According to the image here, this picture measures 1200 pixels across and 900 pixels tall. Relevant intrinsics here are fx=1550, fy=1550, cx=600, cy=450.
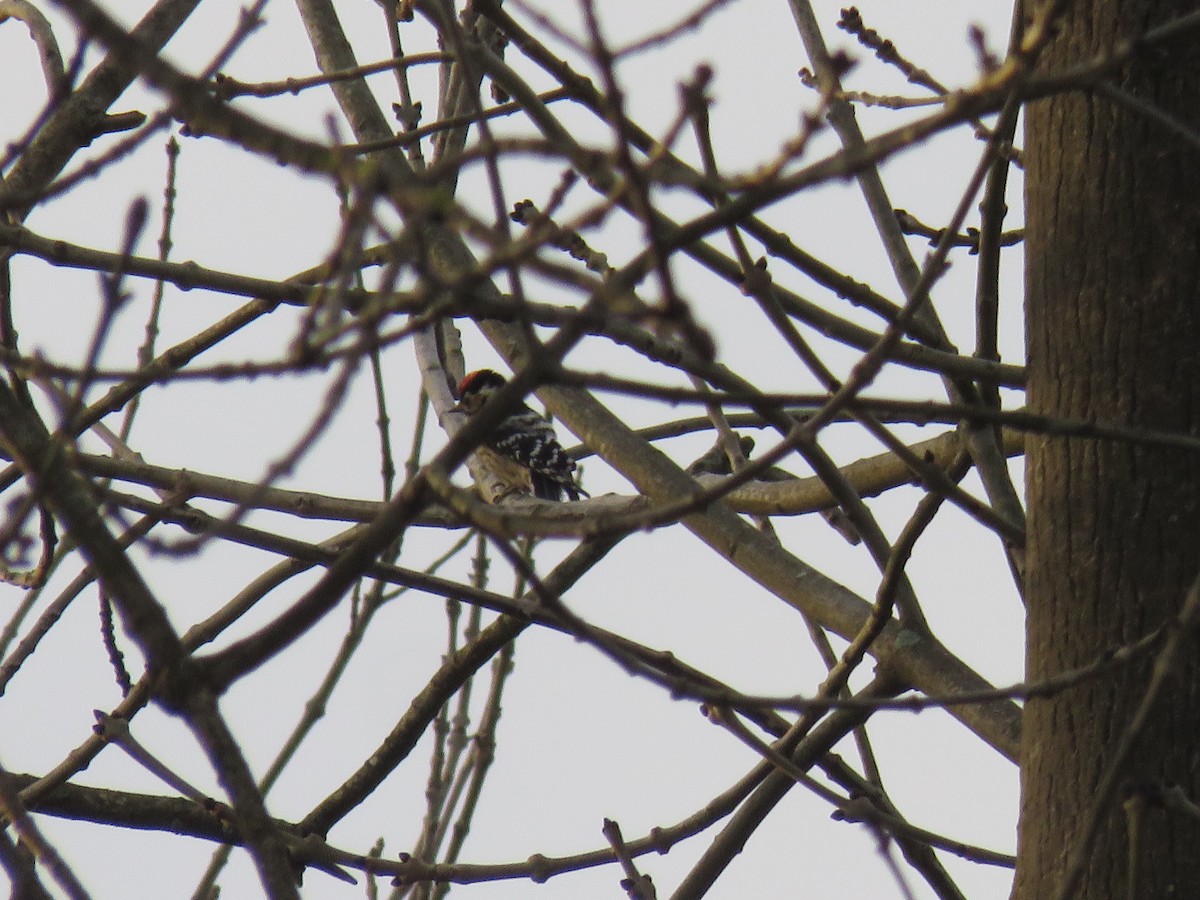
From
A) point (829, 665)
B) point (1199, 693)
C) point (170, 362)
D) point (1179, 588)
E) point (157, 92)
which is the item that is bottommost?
point (157, 92)

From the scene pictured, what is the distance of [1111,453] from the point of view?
241 cm

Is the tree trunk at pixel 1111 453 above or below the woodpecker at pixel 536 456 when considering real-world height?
below

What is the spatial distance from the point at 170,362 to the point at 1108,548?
1.92 meters

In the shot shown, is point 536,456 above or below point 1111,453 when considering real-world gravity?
above

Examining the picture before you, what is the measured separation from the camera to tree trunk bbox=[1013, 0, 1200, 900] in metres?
2.28

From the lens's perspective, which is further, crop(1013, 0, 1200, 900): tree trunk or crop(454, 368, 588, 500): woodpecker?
crop(454, 368, 588, 500): woodpecker

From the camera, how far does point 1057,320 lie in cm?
252

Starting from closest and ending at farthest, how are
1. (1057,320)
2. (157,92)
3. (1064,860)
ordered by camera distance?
(157,92) < (1064,860) < (1057,320)

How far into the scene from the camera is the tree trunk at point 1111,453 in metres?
2.28

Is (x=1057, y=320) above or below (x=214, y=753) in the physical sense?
above

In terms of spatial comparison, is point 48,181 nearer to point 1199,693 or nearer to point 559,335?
point 559,335

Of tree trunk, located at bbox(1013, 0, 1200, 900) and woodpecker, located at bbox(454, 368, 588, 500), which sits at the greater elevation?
woodpecker, located at bbox(454, 368, 588, 500)

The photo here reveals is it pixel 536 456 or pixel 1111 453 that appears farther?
pixel 536 456

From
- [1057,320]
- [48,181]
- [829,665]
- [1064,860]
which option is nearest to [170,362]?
[48,181]
